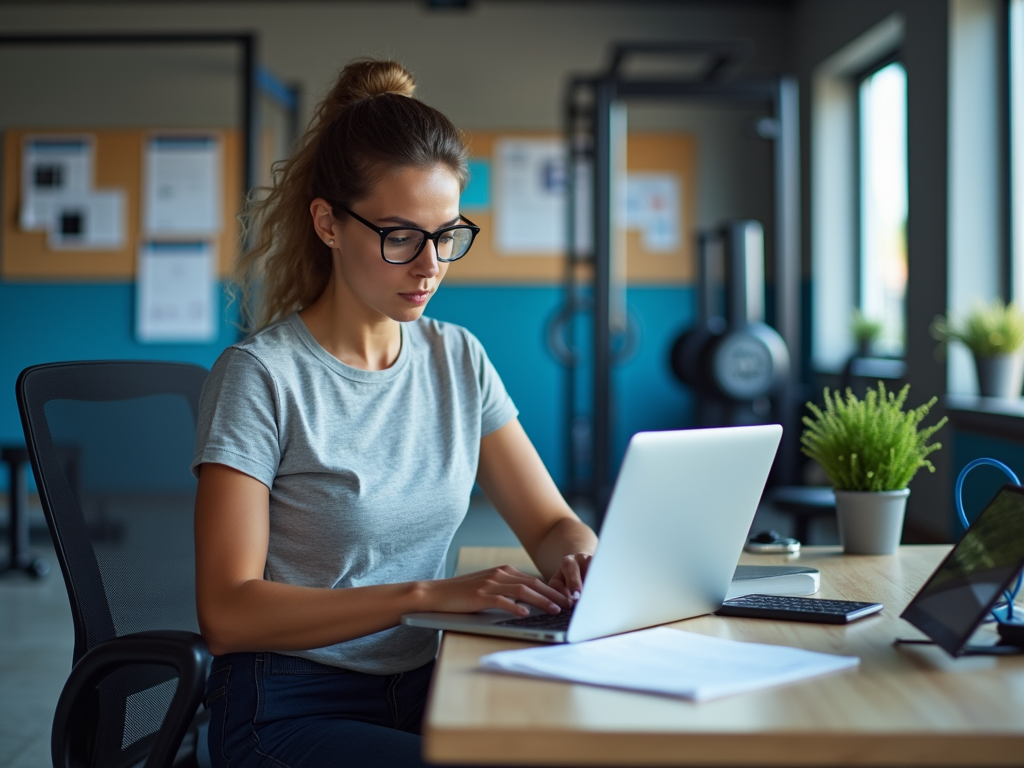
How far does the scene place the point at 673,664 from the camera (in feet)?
2.88

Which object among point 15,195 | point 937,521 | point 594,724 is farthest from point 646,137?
point 594,724

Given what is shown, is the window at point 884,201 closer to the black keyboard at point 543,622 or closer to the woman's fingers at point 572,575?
the woman's fingers at point 572,575

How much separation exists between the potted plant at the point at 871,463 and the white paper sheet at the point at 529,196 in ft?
15.6

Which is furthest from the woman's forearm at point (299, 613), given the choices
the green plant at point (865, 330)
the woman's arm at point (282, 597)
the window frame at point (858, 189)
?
the window frame at point (858, 189)

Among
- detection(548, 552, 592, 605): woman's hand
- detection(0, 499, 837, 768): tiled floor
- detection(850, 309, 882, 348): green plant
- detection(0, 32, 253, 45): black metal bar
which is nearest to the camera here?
detection(548, 552, 592, 605): woman's hand

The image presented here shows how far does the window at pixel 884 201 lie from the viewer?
5035 mm

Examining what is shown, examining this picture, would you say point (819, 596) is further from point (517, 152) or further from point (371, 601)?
point (517, 152)

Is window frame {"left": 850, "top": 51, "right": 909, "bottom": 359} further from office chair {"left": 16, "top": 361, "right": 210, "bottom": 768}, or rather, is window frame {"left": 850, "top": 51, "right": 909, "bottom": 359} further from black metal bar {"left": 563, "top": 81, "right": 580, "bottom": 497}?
office chair {"left": 16, "top": 361, "right": 210, "bottom": 768}

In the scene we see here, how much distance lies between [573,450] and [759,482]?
14.4ft

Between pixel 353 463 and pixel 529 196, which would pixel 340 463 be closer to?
pixel 353 463

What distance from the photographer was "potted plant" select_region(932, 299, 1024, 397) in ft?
12.1

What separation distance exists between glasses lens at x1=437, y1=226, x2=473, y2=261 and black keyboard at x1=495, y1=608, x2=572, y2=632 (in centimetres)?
48

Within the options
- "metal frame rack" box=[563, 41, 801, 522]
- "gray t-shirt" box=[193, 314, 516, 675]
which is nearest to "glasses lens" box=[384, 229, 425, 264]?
"gray t-shirt" box=[193, 314, 516, 675]

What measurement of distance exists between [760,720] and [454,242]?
78 cm
